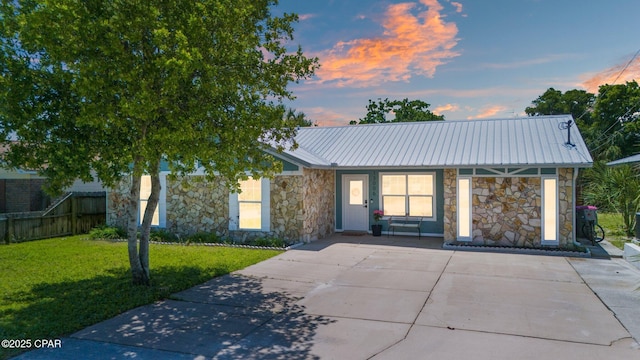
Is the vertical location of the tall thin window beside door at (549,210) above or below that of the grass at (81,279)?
above

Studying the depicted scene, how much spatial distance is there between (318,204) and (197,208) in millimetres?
3975

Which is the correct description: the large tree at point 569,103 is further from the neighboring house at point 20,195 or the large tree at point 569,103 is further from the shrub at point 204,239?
the neighboring house at point 20,195

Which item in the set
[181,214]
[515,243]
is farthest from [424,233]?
[181,214]

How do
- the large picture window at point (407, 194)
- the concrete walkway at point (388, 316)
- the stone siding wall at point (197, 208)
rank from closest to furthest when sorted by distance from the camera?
the concrete walkway at point (388, 316)
the stone siding wall at point (197, 208)
the large picture window at point (407, 194)

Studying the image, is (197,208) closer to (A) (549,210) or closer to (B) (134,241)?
(B) (134,241)

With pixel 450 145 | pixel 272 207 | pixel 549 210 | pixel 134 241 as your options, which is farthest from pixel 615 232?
pixel 134 241

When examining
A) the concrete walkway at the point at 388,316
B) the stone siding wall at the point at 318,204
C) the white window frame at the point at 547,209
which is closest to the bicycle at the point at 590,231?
the white window frame at the point at 547,209

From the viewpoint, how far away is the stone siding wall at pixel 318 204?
13289 millimetres

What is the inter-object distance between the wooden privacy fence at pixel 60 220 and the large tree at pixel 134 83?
7.53 metres

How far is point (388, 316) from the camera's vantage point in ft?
21.2

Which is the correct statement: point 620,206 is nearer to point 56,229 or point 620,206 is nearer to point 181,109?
point 181,109

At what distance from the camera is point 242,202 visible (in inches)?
541

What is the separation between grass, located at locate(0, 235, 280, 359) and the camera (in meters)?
6.15

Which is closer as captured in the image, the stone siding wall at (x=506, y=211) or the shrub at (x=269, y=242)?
the stone siding wall at (x=506, y=211)
